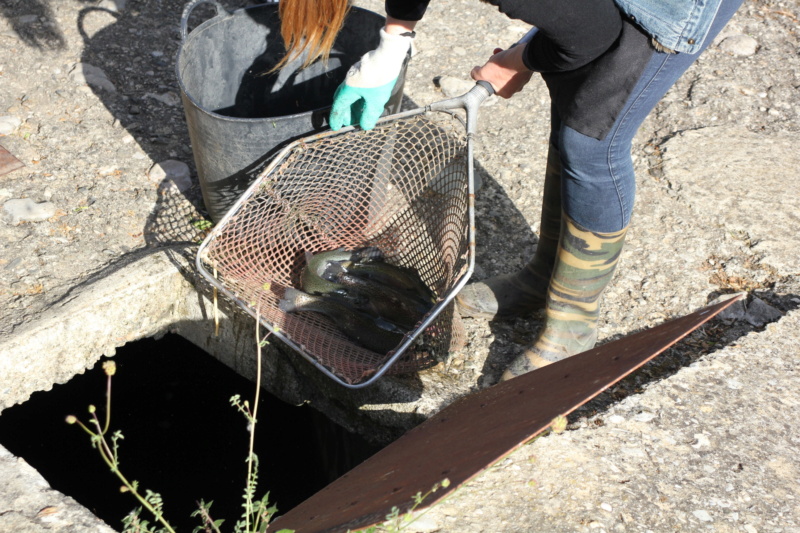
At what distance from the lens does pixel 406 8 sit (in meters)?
2.20

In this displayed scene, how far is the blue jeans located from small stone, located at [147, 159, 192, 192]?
179cm

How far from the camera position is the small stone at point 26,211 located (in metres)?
2.97

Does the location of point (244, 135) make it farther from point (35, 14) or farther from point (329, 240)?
point (35, 14)

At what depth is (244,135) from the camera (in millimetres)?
2635

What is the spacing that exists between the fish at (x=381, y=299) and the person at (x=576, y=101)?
0.21m

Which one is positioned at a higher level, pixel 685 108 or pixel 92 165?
pixel 685 108

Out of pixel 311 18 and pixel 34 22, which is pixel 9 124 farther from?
pixel 311 18

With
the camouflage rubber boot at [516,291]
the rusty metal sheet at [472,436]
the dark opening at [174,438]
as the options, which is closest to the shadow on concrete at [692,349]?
the camouflage rubber boot at [516,291]

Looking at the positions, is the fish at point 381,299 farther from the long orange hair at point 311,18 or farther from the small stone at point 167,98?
the small stone at point 167,98

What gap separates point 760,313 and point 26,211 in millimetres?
2966

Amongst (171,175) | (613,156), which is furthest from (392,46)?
(171,175)

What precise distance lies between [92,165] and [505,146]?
194 centimetres

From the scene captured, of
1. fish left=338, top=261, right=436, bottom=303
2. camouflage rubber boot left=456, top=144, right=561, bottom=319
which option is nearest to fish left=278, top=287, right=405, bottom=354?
fish left=338, top=261, right=436, bottom=303

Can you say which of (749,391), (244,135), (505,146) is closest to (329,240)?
(244,135)
